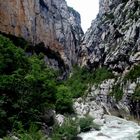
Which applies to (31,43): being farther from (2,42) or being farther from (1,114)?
(1,114)

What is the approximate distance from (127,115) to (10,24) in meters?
51.1

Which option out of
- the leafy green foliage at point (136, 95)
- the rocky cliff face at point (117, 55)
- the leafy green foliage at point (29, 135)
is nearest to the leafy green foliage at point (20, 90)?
the leafy green foliage at point (29, 135)

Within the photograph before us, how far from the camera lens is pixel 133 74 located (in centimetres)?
10650

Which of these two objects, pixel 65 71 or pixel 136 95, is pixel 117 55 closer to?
pixel 136 95

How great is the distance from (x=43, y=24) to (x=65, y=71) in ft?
88.2

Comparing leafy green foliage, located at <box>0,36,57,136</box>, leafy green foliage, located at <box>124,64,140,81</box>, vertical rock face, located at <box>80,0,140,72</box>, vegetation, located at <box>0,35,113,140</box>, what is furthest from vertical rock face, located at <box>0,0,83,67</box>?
leafy green foliage, located at <box>0,36,57,136</box>

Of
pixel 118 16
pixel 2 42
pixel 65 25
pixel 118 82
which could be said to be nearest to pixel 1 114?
pixel 2 42

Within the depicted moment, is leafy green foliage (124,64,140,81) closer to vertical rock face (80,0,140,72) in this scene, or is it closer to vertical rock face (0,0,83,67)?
vertical rock face (80,0,140,72)

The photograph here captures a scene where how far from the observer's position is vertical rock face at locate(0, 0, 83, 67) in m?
124

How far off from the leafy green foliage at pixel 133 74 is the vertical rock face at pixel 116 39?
352 cm

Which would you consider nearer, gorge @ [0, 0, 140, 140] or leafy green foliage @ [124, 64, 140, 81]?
gorge @ [0, 0, 140, 140]

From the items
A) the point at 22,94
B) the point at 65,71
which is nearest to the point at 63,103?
the point at 22,94

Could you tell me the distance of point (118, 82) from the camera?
114 metres

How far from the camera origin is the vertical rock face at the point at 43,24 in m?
124
